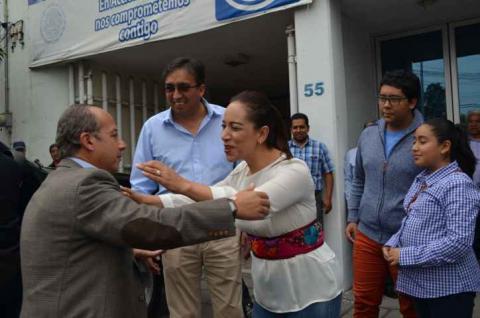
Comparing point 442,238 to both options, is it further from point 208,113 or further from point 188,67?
point 188,67

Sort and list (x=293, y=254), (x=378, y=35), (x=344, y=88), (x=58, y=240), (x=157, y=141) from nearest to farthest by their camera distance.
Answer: (x=58, y=240) < (x=293, y=254) < (x=157, y=141) < (x=344, y=88) < (x=378, y=35)

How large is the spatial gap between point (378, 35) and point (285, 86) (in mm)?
4164

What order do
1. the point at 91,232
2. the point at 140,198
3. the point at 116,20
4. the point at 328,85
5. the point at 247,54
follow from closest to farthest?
the point at 91,232
the point at 140,198
the point at 328,85
the point at 116,20
the point at 247,54

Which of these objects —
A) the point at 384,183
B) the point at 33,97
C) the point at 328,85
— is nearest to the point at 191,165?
the point at 384,183

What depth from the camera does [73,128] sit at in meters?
1.90

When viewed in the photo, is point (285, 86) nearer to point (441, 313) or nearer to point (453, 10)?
point (453, 10)

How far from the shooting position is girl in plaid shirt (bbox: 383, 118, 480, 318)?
241cm

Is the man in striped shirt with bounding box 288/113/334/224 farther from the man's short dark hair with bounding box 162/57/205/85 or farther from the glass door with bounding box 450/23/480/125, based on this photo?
the man's short dark hair with bounding box 162/57/205/85

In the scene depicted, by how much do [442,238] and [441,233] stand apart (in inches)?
1.4

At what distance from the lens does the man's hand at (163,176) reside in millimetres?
1911

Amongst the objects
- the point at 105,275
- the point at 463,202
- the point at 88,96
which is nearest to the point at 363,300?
the point at 463,202

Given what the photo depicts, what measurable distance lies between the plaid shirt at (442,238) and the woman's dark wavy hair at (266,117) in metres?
0.84

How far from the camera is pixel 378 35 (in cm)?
675

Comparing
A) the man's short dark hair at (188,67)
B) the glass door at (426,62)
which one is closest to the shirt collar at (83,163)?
the man's short dark hair at (188,67)
